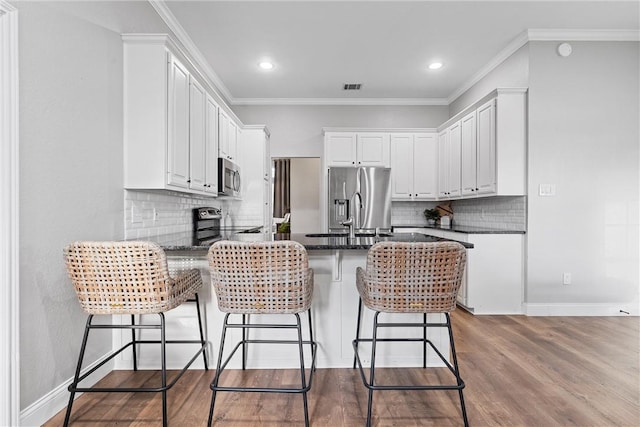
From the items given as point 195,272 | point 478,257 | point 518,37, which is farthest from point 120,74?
point 518,37

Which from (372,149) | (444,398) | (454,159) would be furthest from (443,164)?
(444,398)

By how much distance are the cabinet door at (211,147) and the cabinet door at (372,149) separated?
2448 millimetres

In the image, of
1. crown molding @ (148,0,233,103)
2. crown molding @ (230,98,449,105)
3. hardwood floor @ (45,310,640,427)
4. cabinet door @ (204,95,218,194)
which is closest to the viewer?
hardwood floor @ (45,310,640,427)

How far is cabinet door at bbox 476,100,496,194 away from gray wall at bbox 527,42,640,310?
0.36 meters

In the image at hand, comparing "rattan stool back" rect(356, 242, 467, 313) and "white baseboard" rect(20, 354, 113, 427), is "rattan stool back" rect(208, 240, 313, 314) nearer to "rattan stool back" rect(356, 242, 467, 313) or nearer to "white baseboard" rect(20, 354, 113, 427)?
"rattan stool back" rect(356, 242, 467, 313)

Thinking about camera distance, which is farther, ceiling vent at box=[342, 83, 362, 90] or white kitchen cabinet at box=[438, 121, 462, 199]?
ceiling vent at box=[342, 83, 362, 90]

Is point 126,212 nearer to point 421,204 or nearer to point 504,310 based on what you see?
point 504,310

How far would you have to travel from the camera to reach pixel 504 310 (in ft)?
12.1

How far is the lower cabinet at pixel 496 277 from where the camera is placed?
3.68 metres

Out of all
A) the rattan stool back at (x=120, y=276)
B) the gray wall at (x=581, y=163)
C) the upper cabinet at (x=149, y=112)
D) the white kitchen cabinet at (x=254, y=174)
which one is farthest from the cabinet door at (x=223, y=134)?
the gray wall at (x=581, y=163)

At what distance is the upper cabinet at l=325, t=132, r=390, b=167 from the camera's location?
210 inches

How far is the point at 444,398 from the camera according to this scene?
1.96 m

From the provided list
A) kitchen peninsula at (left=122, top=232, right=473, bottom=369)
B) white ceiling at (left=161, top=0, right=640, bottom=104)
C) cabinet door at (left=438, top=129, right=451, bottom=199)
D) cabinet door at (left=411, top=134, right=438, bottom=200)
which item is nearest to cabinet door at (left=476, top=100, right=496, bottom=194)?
white ceiling at (left=161, top=0, right=640, bottom=104)

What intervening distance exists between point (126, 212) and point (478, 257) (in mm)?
3359
